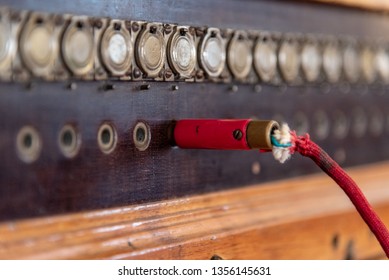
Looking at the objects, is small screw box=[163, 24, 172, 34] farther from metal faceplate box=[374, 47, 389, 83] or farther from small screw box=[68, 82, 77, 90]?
metal faceplate box=[374, 47, 389, 83]

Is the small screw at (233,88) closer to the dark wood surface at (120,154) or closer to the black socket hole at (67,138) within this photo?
the dark wood surface at (120,154)

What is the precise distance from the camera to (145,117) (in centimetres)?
79

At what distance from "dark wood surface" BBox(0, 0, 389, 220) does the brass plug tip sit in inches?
4.0

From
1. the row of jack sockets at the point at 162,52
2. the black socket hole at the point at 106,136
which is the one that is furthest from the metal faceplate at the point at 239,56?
the black socket hole at the point at 106,136

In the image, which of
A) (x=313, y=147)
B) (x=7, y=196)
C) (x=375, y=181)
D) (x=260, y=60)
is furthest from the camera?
(x=375, y=181)

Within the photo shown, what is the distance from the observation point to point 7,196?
65cm

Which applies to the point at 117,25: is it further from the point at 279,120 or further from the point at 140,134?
the point at 279,120

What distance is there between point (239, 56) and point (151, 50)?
0.15 meters

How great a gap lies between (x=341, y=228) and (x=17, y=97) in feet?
1.72

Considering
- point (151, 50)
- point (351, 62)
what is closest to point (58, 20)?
point (151, 50)

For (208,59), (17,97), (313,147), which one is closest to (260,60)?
(208,59)

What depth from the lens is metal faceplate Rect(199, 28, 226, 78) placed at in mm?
852

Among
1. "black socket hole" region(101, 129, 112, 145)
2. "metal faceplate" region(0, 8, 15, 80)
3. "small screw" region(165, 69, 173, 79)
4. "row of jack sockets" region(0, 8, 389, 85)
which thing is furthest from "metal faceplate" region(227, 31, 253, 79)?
"metal faceplate" region(0, 8, 15, 80)
